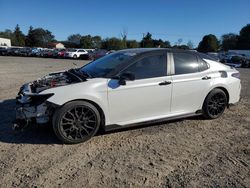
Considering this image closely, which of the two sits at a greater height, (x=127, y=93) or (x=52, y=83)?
(x=52, y=83)

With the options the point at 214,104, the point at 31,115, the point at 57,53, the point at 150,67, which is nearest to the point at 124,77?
the point at 150,67

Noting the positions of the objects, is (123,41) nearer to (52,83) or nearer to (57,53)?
(57,53)

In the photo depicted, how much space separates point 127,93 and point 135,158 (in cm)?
125

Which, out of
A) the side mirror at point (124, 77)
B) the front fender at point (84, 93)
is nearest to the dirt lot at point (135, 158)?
the front fender at point (84, 93)

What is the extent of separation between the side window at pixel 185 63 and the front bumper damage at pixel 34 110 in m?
2.56

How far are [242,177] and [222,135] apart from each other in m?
1.68

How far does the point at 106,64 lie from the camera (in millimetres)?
5711

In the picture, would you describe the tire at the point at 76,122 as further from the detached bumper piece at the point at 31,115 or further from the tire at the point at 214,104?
the tire at the point at 214,104

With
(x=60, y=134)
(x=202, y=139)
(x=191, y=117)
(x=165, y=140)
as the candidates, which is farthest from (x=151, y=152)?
(x=191, y=117)

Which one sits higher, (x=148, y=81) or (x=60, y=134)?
(x=148, y=81)

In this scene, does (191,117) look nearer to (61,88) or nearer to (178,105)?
(178,105)

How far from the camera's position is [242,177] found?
3.84m

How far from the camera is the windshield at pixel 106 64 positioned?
5.30 m

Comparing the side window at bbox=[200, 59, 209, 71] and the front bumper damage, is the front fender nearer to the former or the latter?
the front bumper damage
